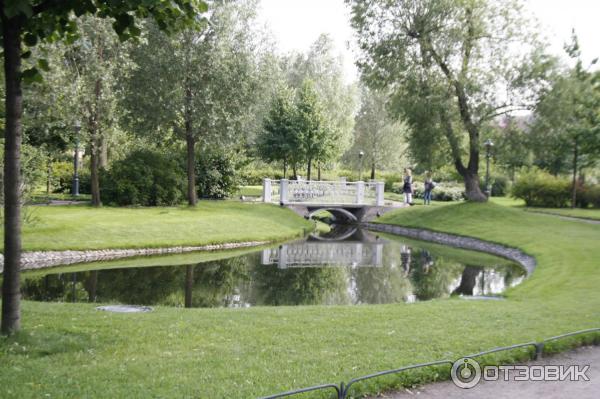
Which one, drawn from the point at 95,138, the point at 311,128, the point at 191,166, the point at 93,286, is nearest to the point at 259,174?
the point at 311,128

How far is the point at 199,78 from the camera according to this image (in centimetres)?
2816

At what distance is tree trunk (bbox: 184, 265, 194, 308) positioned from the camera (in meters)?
14.5

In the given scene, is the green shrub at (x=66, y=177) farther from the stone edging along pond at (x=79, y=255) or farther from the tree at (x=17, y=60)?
the tree at (x=17, y=60)

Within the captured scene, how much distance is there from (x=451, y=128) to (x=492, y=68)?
3981 millimetres

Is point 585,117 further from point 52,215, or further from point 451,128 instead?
point 52,215

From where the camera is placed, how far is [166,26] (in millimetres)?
7367

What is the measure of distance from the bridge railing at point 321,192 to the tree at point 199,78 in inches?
270

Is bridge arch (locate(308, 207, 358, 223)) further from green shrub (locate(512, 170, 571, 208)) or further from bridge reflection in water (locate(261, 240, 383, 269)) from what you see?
green shrub (locate(512, 170, 571, 208))

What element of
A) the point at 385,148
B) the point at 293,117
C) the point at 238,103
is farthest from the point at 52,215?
the point at 385,148

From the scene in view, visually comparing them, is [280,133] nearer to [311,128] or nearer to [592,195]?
[311,128]

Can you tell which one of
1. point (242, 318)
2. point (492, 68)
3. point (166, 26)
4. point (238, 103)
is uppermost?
point (492, 68)

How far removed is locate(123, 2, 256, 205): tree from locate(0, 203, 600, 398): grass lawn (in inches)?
735

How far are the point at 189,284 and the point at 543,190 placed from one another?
104 ft

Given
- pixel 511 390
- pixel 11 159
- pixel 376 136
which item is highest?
pixel 376 136
